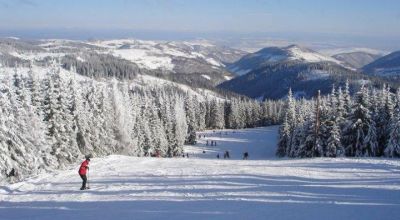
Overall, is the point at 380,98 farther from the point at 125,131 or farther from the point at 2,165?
the point at 2,165

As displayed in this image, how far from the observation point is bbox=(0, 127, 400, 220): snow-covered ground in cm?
1667

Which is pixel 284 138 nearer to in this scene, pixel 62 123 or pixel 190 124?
pixel 190 124

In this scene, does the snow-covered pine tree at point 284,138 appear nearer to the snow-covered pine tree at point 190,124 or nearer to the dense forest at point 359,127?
the dense forest at point 359,127

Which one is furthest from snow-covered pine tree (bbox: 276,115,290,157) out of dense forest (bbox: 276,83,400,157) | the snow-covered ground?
the snow-covered ground

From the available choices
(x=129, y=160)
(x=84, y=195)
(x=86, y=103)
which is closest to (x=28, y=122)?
(x=129, y=160)

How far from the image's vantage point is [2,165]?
29562mm

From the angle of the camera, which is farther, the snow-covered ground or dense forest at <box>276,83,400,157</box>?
dense forest at <box>276,83,400,157</box>

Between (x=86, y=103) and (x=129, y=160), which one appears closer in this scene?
(x=129, y=160)

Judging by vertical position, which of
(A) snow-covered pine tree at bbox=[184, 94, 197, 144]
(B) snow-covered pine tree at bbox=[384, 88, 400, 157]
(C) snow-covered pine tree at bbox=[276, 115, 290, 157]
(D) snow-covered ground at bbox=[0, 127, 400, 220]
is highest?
(D) snow-covered ground at bbox=[0, 127, 400, 220]

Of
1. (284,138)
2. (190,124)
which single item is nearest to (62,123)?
(284,138)

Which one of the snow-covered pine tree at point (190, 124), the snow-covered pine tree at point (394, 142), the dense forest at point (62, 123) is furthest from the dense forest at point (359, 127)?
the snow-covered pine tree at point (190, 124)

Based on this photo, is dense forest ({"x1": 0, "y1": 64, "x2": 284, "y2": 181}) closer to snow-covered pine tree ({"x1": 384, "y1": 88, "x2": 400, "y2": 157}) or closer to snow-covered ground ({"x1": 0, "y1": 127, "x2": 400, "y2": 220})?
snow-covered ground ({"x1": 0, "y1": 127, "x2": 400, "y2": 220})

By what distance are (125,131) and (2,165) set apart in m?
25.7

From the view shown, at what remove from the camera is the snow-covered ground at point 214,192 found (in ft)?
54.7
